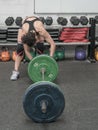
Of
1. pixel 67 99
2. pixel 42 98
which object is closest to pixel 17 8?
pixel 67 99

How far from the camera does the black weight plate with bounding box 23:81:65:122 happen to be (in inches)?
103

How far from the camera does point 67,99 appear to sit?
342 centimetres

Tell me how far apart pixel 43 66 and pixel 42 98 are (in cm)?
107

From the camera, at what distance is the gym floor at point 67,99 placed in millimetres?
2734

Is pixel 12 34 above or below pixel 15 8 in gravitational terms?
below

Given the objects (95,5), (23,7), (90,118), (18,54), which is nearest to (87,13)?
(95,5)

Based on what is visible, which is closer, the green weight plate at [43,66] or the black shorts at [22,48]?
the green weight plate at [43,66]

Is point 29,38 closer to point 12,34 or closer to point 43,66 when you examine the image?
point 43,66

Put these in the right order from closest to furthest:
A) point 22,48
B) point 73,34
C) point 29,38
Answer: point 29,38
point 22,48
point 73,34

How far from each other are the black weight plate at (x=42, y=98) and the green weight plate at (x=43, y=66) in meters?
0.96

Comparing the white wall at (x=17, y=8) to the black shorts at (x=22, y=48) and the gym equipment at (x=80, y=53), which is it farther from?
the black shorts at (x=22, y=48)

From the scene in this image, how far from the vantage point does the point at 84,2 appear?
5.46 m

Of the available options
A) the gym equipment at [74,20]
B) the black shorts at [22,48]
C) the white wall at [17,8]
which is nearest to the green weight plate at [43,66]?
the black shorts at [22,48]

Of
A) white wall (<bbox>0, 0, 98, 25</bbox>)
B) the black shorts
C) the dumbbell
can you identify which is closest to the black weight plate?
the dumbbell
